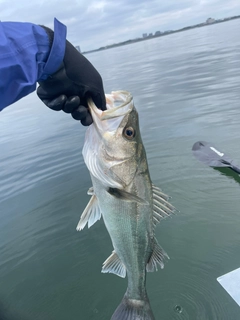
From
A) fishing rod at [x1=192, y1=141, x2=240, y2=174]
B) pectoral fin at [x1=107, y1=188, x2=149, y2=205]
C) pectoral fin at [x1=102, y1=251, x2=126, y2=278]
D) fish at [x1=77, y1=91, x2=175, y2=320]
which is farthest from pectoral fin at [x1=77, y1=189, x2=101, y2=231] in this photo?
fishing rod at [x1=192, y1=141, x2=240, y2=174]

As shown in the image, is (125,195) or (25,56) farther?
(125,195)

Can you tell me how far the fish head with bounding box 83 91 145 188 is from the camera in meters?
2.40

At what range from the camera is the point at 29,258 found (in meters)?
5.31

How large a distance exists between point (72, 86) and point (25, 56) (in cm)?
45

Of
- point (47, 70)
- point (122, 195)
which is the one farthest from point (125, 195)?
point (47, 70)

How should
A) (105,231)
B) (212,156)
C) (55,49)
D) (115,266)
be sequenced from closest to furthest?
1. (55,49)
2. (115,266)
3. (105,231)
4. (212,156)

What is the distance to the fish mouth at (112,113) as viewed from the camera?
2340 mm

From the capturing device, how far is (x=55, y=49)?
7.40 ft

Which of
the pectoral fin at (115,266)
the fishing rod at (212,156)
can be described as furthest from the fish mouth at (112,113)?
the fishing rod at (212,156)

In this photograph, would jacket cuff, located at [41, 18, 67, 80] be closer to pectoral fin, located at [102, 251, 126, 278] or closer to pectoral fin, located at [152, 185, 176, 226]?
pectoral fin, located at [152, 185, 176, 226]

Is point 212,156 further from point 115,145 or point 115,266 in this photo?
point 115,145

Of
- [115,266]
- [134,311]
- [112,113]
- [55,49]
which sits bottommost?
[134,311]

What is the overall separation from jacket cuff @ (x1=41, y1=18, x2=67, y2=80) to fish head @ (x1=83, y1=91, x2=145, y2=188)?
41 centimetres

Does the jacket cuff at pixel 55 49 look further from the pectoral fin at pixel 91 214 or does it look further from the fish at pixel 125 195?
the pectoral fin at pixel 91 214
